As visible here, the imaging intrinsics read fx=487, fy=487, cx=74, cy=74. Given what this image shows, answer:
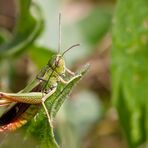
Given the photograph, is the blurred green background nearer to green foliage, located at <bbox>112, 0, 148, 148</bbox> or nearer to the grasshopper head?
green foliage, located at <bbox>112, 0, 148, 148</bbox>

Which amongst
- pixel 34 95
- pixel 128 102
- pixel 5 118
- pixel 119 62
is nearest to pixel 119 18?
pixel 119 62

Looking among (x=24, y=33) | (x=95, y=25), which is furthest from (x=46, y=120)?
(x=95, y=25)

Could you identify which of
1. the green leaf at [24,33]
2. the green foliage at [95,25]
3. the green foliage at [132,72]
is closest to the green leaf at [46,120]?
the green foliage at [132,72]

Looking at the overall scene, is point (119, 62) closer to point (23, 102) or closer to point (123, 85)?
point (123, 85)

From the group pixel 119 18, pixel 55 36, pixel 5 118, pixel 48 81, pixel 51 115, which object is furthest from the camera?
pixel 55 36

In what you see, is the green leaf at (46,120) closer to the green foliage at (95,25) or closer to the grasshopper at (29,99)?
the grasshopper at (29,99)

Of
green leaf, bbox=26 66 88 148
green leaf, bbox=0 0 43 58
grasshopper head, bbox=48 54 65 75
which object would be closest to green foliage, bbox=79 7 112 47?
green leaf, bbox=0 0 43 58
